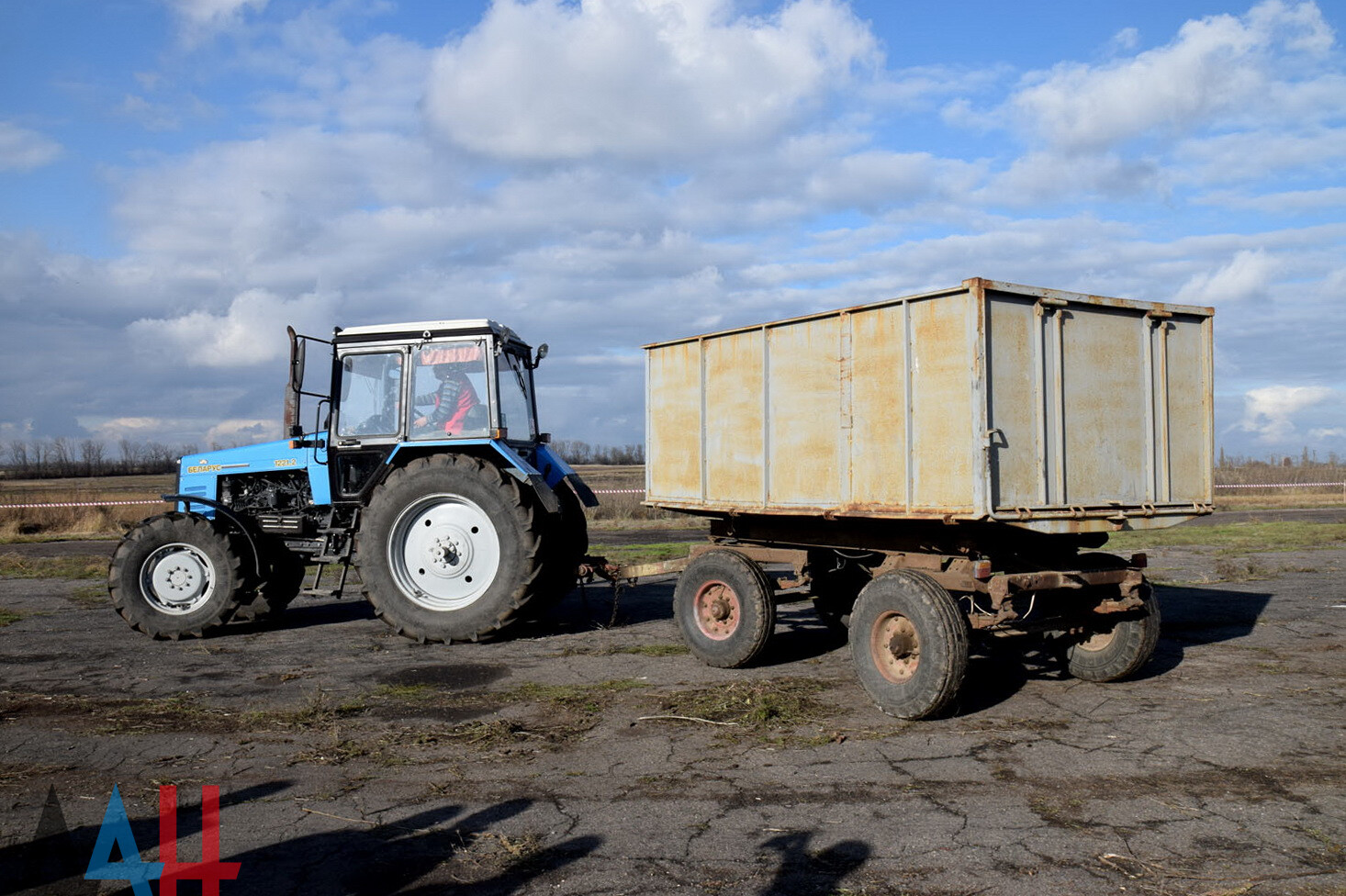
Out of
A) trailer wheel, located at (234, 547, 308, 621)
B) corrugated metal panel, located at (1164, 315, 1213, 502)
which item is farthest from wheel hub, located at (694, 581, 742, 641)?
trailer wheel, located at (234, 547, 308, 621)

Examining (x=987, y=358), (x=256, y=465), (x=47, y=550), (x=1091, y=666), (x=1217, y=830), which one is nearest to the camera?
(x=1217, y=830)

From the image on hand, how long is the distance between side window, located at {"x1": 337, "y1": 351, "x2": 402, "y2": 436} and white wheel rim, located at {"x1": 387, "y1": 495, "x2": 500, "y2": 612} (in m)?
1.05

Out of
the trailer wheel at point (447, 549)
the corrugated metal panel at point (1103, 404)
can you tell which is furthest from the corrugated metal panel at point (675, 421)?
the corrugated metal panel at point (1103, 404)

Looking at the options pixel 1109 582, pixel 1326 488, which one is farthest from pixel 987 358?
pixel 1326 488

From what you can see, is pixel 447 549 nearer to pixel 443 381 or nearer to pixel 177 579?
pixel 443 381

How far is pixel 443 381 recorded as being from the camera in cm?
954

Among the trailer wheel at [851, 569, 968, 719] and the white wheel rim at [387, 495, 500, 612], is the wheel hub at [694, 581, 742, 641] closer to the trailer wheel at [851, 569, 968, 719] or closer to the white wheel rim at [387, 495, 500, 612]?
the trailer wheel at [851, 569, 968, 719]

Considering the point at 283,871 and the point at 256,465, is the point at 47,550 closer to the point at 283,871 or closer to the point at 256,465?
the point at 256,465

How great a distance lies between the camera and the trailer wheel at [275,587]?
10023mm

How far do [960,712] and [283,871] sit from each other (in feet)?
14.4

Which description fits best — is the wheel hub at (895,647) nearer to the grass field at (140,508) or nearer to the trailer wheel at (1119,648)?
the trailer wheel at (1119,648)

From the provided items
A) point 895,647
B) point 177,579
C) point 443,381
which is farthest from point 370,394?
point 895,647

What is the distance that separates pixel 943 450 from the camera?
6074 mm

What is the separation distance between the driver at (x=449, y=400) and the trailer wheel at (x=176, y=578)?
242cm
